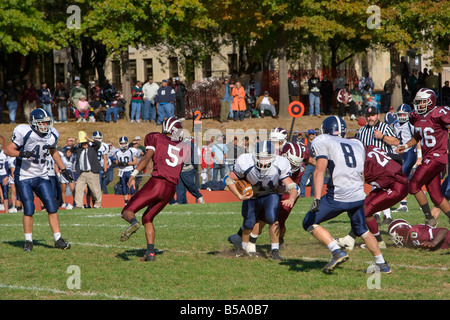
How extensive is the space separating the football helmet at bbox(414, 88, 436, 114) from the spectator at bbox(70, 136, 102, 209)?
396 inches

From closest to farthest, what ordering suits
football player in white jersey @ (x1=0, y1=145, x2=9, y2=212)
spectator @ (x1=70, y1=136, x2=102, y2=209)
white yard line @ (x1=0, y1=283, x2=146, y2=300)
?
1. white yard line @ (x1=0, y1=283, x2=146, y2=300)
2. spectator @ (x1=70, y1=136, x2=102, y2=209)
3. football player in white jersey @ (x1=0, y1=145, x2=9, y2=212)

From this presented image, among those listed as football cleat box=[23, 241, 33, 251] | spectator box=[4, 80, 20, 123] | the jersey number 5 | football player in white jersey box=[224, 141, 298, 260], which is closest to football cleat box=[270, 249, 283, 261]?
football player in white jersey box=[224, 141, 298, 260]

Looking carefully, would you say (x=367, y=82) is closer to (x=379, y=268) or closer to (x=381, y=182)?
(x=381, y=182)

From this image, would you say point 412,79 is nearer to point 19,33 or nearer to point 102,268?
point 19,33

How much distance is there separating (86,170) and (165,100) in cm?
888

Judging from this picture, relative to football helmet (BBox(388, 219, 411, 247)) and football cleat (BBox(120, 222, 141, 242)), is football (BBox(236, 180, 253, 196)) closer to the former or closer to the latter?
football cleat (BBox(120, 222, 141, 242))

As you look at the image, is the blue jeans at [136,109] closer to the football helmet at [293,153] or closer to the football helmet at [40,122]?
the football helmet at [40,122]

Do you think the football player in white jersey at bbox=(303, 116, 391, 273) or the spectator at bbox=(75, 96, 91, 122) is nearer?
the football player in white jersey at bbox=(303, 116, 391, 273)

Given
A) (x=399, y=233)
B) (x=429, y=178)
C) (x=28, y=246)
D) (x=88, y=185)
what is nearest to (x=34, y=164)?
(x=28, y=246)

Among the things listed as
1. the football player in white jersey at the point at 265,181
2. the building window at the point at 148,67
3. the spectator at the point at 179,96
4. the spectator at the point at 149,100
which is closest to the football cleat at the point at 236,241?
the football player in white jersey at the point at 265,181

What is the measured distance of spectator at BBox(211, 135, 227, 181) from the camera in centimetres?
2089

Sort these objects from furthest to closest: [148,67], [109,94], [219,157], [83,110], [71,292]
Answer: [148,67]
[109,94]
[83,110]
[219,157]
[71,292]

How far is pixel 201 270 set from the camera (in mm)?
8211
